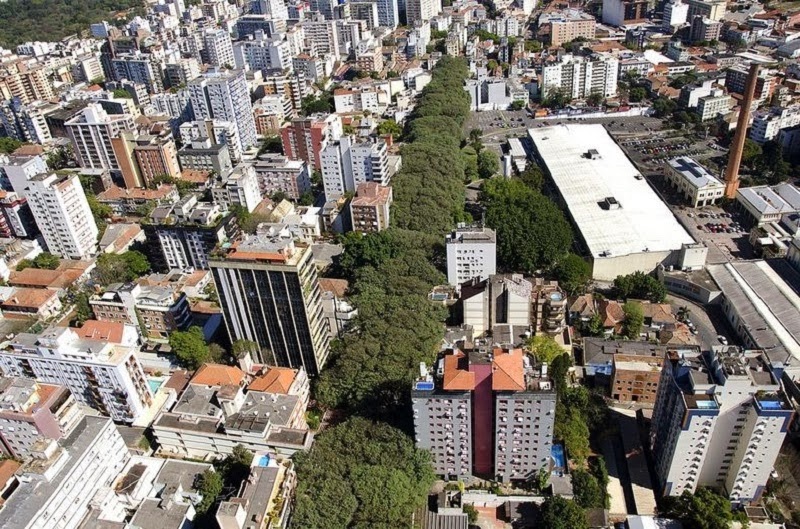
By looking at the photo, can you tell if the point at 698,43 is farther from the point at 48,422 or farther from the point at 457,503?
the point at 48,422

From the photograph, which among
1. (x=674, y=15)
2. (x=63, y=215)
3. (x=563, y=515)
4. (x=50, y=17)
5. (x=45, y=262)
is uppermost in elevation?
(x=50, y=17)

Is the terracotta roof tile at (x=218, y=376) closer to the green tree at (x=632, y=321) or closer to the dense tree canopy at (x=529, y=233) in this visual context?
the dense tree canopy at (x=529, y=233)

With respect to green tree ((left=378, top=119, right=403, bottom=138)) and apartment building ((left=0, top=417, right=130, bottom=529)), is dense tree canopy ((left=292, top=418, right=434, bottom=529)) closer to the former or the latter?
apartment building ((left=0, top=417, right=130, bottom=529))

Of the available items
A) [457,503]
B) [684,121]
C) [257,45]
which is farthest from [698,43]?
[457,503]

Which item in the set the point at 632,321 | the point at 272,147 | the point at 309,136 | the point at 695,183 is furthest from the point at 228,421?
the point at 695,183

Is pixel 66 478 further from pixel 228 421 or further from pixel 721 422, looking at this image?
pixel 721 422

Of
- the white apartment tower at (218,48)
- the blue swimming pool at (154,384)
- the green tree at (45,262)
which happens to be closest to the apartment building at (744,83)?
the blue swimming pool at (154,384)
